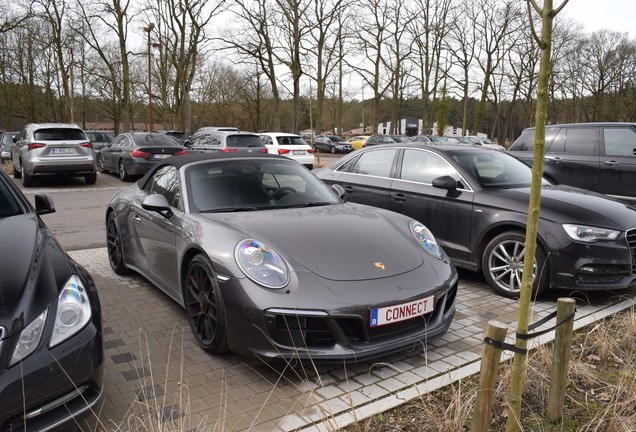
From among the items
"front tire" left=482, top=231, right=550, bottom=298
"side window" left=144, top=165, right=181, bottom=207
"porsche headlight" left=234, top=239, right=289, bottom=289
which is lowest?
"front tire" left=482, top=231, right=550, bottom=298

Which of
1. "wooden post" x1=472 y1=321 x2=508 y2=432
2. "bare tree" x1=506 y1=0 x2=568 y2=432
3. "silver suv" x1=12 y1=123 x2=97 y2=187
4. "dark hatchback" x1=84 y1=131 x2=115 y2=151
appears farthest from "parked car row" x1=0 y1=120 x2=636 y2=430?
"dark hatchback" x1=84 y1=131 x2=115 y2=151

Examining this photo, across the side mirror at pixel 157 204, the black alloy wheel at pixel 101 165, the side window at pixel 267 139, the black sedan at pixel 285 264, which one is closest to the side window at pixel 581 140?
the black sedan at pixel 285 264

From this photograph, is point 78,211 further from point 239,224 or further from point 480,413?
point 480,413

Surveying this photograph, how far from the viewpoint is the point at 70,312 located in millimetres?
2518

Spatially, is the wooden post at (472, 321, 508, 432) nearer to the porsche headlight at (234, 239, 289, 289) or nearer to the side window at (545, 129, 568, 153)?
the porsche headlight at (234, 239, 289, 289)

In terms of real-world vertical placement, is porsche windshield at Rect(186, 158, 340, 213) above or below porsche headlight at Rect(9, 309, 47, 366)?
above

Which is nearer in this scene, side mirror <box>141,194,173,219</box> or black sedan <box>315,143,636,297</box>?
side mirror <box>141,194,173,219</box>

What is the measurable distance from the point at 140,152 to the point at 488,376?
14.8m

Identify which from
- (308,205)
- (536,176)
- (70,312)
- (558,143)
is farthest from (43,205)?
(558,143)

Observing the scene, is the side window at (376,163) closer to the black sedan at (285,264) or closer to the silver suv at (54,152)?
the black sedan at (285,264)

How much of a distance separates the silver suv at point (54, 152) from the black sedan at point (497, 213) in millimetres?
10159

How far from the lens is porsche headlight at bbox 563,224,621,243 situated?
14.9 feet

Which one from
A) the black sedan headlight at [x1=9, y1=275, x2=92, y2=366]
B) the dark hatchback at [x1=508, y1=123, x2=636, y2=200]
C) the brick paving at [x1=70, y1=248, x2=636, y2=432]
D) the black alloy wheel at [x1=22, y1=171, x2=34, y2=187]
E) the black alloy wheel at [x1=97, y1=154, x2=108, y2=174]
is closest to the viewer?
the black sedan headlight at [x1=9, y1=275, x2=92, y2=366]

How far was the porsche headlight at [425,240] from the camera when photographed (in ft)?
12.9
